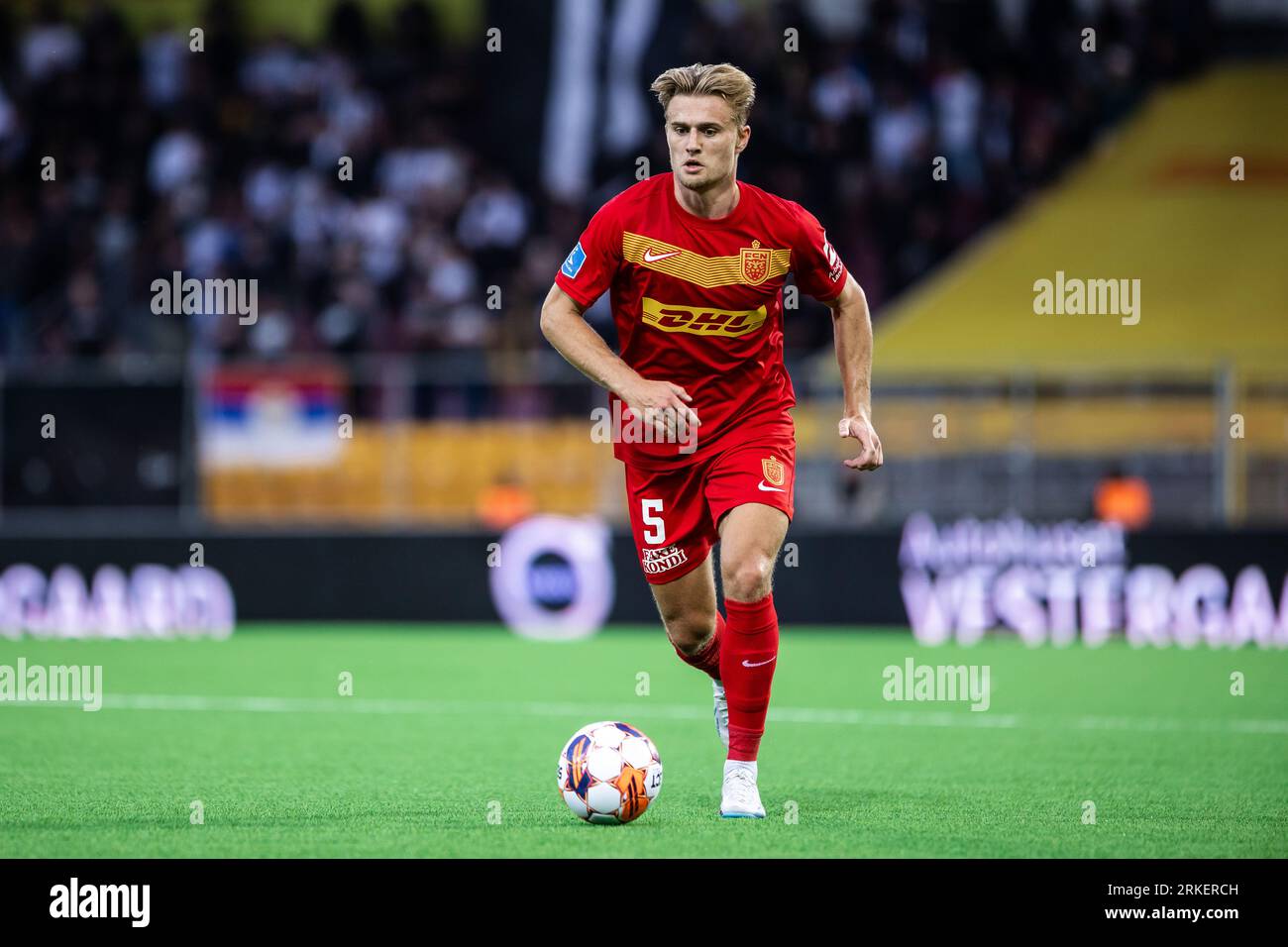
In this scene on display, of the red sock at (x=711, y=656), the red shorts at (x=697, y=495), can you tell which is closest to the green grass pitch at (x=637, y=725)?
the red sock at (x=711, y=656)

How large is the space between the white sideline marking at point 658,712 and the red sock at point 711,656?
2.50 metres

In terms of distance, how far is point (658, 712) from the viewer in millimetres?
10242

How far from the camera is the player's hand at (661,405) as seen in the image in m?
6.31

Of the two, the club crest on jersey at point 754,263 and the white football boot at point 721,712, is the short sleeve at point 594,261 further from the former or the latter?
the white football boot at point 721,712

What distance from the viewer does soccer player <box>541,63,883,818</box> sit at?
6.50m

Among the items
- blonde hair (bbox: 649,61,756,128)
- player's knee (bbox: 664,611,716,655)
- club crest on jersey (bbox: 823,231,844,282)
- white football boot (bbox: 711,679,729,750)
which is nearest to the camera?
blonde hair (bbox: 649,61,756,128)

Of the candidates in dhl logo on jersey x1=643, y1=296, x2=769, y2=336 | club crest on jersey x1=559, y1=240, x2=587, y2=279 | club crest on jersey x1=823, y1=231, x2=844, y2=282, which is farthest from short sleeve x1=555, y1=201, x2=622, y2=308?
club crest on jersey x1=823, y1=231, x2=844, y2=282

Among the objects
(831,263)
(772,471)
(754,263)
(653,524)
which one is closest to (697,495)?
(653,524)

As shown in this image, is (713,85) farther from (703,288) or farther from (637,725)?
(637,725)

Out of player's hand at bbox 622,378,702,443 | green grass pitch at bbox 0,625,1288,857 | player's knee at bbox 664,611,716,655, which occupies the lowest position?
green grass pitch at bbox 0,625,1288,857

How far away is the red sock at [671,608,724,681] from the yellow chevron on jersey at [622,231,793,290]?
1.32 metres

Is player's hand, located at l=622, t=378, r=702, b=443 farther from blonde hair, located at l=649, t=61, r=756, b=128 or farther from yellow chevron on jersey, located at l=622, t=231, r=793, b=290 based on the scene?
blonde hair, located at l=649, t=61, r=756, b=128
